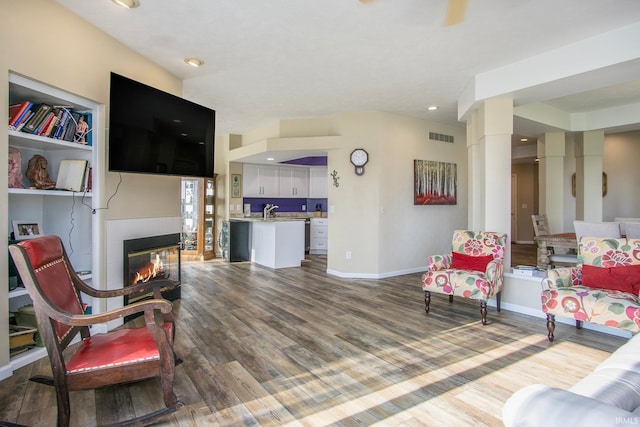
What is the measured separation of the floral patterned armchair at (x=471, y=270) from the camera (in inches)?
130

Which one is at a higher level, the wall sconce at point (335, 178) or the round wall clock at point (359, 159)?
the round wall clock at point (359, 159)

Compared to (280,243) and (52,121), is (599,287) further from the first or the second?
(52,121)

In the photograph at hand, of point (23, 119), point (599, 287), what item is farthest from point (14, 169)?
point (599, 287)

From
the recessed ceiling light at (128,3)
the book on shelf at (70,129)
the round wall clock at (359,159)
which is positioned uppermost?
the recessed ceiling light at (128,3)

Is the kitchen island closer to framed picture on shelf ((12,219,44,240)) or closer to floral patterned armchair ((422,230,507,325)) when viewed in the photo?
floral patterned armchair ((422,230,507,325))

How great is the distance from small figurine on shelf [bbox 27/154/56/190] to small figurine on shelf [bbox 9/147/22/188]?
19cm

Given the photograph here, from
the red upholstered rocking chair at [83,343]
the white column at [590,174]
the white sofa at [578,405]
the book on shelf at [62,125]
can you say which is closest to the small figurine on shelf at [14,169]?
the book on shelf at [62,125]

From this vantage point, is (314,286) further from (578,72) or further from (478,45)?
(578,72)

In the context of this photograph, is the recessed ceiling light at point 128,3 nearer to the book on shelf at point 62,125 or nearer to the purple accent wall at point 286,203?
the book on shelf at point 62,125

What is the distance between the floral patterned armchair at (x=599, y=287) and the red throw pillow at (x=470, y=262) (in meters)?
0.63

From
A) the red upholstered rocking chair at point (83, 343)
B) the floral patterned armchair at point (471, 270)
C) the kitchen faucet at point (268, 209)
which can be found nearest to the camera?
the red upholstered rocking chair at point (83, 343)

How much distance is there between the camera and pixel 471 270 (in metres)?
3.60

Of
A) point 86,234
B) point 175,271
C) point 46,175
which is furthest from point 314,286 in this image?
point 46,175

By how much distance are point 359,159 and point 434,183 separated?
1.56 m
